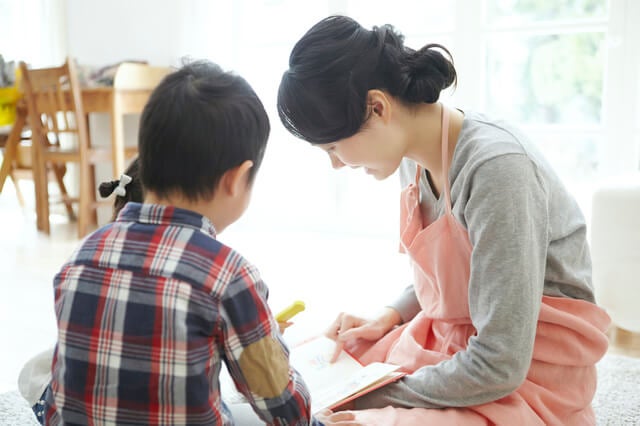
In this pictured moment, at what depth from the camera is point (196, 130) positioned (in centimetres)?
77

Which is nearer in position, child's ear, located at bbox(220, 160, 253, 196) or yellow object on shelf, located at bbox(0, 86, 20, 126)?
child's ear, located at bbox(220, 160, 253, 196)

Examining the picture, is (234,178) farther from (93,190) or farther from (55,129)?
(93,190)

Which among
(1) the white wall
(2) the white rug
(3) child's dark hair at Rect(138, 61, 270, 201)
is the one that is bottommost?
(2) the white rug

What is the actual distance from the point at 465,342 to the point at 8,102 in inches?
142

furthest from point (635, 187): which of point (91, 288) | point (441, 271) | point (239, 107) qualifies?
point (91, 288)

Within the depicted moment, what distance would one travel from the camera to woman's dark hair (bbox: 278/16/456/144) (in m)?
0.99

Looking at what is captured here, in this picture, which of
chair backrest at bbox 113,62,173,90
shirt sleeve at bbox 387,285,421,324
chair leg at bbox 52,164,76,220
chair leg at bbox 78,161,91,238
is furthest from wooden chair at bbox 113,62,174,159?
shirt sleeve at bbox 387,285,421,324

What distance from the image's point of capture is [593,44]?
2793mm

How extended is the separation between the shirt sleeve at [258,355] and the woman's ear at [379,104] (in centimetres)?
36

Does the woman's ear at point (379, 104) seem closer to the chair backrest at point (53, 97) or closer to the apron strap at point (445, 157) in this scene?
the apron strap at point (445, 157)

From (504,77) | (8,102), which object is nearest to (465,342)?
(504,77)

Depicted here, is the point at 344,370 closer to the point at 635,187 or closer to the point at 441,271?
the point at 441,271

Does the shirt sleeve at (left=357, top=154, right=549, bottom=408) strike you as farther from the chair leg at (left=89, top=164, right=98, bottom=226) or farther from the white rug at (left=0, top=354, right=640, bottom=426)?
the chair leg at (left=89, top=164, right=98, bottom=226)

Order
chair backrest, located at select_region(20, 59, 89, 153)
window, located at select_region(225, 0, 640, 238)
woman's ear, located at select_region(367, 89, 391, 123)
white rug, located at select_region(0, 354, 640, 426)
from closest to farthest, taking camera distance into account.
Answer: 1. woman's ear, located at select_region(367, 89, 391, 123)
2. white rug, located at select_region(0, 354, 640, 426)
3. window, located at select_region(225, 0, 640, 238)
4. chair backrest, located at select_region(20, 59, 89, 153)
